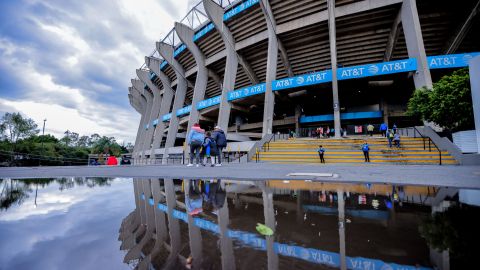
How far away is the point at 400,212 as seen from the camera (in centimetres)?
219

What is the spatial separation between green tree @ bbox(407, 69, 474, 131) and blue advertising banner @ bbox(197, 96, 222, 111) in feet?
65.0

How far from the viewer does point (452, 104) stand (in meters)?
12.1

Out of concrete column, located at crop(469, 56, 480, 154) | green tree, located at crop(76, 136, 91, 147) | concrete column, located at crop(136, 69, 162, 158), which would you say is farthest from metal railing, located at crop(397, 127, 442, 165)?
green tree, located at crop(76, 136, 91, 147)

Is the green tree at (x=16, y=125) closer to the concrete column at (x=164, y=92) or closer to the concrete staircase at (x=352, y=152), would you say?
the concrete column at (x=164, y=92)

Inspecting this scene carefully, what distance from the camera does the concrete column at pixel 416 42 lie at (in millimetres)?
17156

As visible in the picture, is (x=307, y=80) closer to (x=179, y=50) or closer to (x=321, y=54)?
(x=321, y=54)

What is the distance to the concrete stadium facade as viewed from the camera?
61.5ft

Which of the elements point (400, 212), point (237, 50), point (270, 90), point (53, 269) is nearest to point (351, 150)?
point (270, 90)

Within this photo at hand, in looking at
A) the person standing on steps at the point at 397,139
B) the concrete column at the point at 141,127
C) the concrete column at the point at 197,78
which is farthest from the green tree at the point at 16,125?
the person standing on steps at the point at 397,139

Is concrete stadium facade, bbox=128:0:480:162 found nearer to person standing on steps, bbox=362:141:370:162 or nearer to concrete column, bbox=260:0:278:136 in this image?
concrete column, bbox=260:0:278:136

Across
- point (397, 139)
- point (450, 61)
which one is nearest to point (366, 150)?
point (397, 139)

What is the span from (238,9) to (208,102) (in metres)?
11.4

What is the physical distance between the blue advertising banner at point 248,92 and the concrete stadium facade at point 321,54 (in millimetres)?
116

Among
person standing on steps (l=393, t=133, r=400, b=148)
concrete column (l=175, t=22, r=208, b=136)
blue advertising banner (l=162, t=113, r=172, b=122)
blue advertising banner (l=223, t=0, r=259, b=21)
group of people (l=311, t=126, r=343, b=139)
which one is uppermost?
blue advertising banner (l=223, t=0, r=259, b=21)
